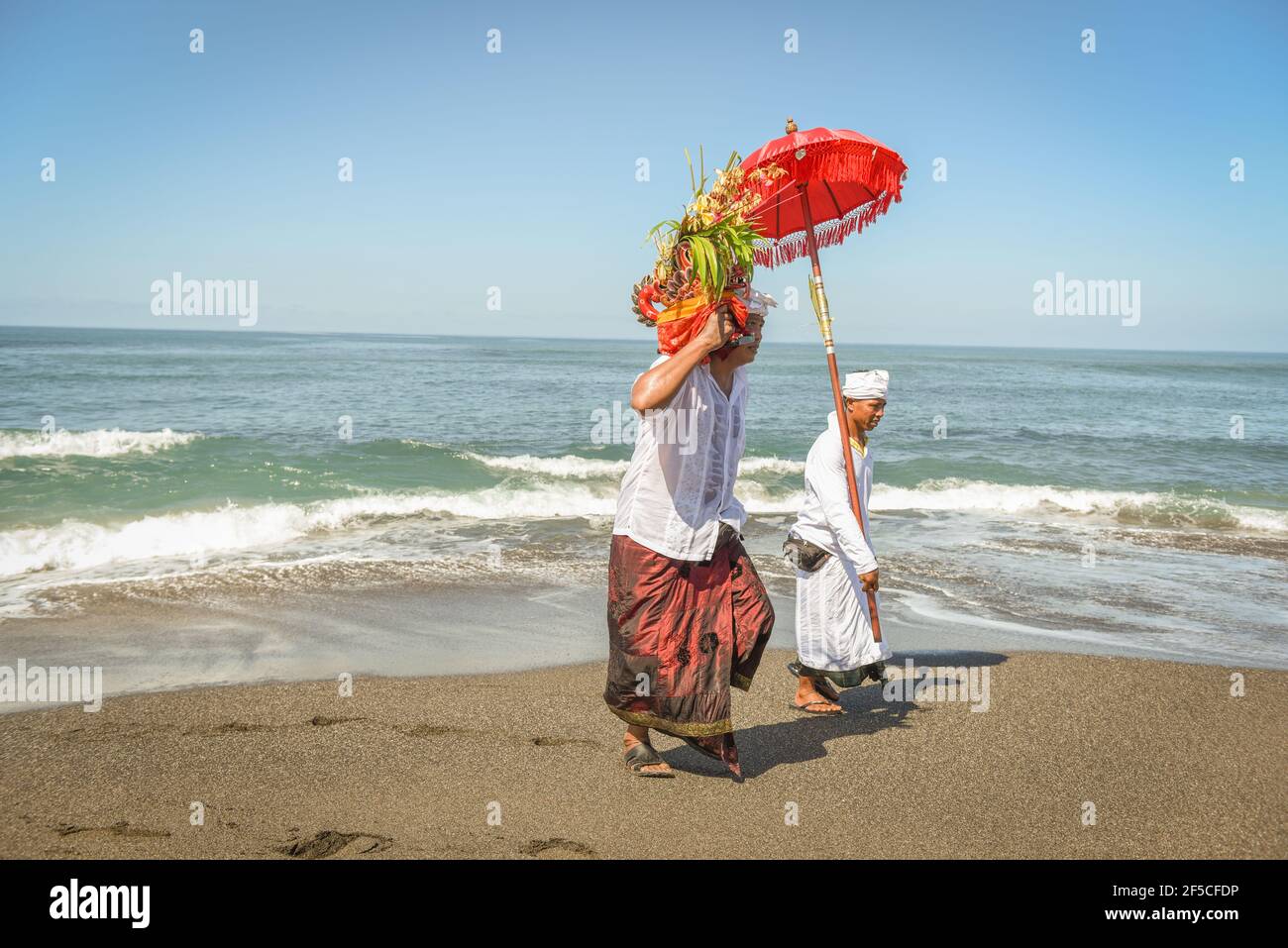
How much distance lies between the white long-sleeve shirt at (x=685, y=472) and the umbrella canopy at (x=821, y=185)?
3.79ft

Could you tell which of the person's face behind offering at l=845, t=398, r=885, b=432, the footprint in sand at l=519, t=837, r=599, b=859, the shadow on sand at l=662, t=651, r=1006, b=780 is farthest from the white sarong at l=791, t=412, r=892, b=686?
the footprint in sand at l=519, t=837, r=599, b=859

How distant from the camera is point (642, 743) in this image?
4.31 meters

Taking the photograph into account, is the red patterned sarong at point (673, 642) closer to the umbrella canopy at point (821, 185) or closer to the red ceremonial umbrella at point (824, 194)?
the red ceremonial umbrella at point (824, 194)

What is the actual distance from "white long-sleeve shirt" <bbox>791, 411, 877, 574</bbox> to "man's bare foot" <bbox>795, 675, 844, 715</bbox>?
0.80 m

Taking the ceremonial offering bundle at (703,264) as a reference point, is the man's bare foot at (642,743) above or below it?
below

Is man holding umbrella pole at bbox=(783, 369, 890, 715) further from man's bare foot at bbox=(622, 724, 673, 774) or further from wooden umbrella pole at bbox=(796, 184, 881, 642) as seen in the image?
man's bare foot at bbox=(622, 724, 673, 774)

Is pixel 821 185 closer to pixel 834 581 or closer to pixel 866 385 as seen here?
pixel 866 385

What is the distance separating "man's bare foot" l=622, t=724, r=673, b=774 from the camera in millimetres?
4262

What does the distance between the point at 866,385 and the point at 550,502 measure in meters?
8.84

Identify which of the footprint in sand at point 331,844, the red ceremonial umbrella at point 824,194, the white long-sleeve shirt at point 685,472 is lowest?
the footprint in sand at point 331,844

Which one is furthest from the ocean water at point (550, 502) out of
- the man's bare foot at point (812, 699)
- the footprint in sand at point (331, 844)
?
the footprint in sand at point (331, 844)

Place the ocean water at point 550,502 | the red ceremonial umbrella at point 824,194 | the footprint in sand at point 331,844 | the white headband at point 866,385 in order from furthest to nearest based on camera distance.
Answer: the ocean water at point 550,502, the white headband at point 866,385, the red ceremonial umbrella at point 824,194, the footprint in sand at point 331,844

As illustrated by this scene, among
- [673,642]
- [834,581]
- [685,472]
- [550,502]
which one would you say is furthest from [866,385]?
[550,502]

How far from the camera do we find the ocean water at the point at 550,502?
8.19m
